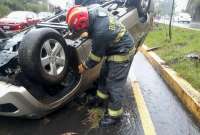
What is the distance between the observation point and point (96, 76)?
534cm

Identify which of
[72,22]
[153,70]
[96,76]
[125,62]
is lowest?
[153,70]

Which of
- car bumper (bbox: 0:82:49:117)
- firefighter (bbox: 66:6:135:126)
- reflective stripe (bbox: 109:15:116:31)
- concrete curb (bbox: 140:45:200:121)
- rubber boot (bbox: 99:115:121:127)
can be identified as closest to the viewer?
car bumper (bbox: 0:82:49:117)

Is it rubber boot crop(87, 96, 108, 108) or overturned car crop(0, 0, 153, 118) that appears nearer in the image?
overturned car crop(0, 0, 153, 118)

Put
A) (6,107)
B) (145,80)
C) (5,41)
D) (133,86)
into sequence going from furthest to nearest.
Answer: (145,80) < (133,86) < (5,41) < (6,107)

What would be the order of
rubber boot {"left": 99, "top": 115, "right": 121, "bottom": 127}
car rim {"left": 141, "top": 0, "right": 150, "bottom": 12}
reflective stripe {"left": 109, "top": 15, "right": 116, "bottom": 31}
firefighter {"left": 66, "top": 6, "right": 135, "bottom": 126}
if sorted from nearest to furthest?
firefighter {"left": 66, "top": 6, "right": 135, "bottom": 126} → reflective stripe {"left": 109, "top": 15, "right": 116, "bottom": 31} → rubber boot {"left": 99, "top": 115, "right": 121, "bottom": 127} → car rim {"left": 141, "top": 0, "right": 150, "bottom": 12}

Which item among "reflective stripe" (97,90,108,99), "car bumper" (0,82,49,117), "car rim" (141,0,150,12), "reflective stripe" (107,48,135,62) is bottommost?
"reflective stripe" (97,90,108,99)

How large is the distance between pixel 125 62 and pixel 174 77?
230 centimetres

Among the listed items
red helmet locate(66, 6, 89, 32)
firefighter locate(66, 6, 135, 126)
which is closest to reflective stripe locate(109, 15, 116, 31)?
firefighter locate(66, 6, 135, 126)

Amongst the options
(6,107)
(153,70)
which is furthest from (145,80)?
(6,107)

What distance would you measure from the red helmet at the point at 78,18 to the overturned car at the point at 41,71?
347 mm

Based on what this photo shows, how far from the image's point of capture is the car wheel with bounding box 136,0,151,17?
622cm

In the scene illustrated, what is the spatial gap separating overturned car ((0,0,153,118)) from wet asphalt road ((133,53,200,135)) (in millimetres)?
1079

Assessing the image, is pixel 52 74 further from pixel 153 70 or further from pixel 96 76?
pixel 153 70

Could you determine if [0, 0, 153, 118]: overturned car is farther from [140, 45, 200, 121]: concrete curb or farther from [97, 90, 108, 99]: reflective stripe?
[140, 45, 200, 121]: concrete curb
